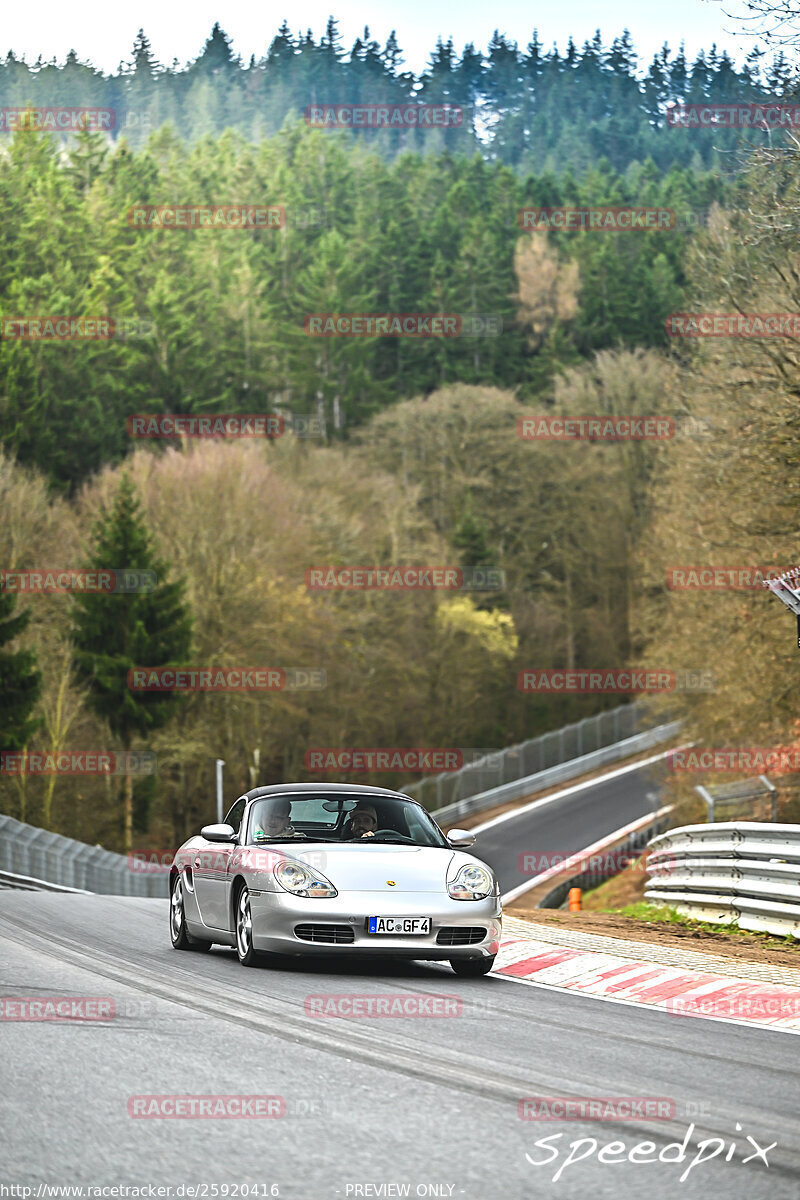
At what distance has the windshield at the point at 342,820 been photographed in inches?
477

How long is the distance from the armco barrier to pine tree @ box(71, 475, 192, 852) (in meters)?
15.2

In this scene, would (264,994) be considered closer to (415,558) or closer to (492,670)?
(415,558)

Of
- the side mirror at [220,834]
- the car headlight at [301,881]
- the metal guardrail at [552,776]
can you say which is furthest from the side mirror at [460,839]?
the metal guardrail at [552,776]

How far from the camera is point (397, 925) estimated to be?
10.9 metres

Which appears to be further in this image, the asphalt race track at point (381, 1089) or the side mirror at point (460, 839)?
the side mirror at point (460, 839)

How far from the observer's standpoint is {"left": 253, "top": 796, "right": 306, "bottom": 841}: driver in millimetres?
12021

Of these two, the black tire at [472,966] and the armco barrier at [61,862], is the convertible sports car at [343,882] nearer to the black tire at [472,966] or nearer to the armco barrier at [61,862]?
the black tire at [472,966]

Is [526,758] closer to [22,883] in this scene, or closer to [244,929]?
[22,883]

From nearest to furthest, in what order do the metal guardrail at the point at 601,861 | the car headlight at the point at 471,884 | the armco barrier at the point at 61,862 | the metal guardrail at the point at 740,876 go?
the car headlight at the point at 471,884, the metal guardrail at the point at 740,876, the armco barrier at the point at 61,862, the metal guardrail at the point at 601,861

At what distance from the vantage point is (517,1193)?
520 cm

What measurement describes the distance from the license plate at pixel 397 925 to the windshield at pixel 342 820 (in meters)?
1.13

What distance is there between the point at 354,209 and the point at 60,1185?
357ft

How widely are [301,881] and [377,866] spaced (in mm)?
575

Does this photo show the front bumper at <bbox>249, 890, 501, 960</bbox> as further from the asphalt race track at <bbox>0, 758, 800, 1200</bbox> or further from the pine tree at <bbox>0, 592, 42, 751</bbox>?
the pine tree at <bbox>0, 592, 42, 751</bbox>
